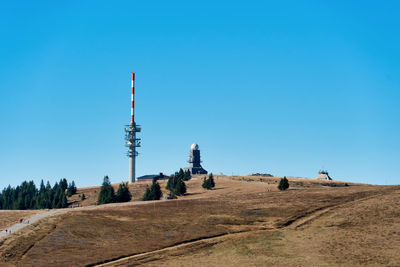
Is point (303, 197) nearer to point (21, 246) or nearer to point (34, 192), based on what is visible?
point (21, 246)

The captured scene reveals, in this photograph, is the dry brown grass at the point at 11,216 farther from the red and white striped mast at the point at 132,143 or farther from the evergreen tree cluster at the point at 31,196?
the red and white striped mast at the point at 132,143

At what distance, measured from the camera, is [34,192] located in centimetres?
18550

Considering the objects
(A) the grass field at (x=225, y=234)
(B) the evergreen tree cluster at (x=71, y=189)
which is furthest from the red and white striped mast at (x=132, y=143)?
(A) the grass field at (x=225, y=234)

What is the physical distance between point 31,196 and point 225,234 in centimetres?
11954

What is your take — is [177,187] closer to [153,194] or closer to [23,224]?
[153,194]

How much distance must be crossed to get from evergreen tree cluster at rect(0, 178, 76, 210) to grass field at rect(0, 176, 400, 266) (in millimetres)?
56180

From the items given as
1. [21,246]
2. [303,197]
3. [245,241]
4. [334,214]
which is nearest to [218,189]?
[303,197]

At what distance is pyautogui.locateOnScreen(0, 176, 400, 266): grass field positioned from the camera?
218ft

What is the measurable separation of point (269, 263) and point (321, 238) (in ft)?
44.1

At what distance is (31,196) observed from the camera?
17950cm

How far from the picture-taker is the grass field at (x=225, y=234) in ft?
218

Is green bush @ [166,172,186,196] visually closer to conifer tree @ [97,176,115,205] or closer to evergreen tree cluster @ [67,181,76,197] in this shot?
conifer tree @ [97,176,115,205]

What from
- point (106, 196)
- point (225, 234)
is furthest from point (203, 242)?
point (106, 196)

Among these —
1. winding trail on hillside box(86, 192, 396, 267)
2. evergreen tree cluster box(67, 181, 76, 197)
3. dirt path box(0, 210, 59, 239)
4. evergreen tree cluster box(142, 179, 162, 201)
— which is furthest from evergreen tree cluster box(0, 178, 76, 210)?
winding trail on hillside box(86, 192, 396, 267)
